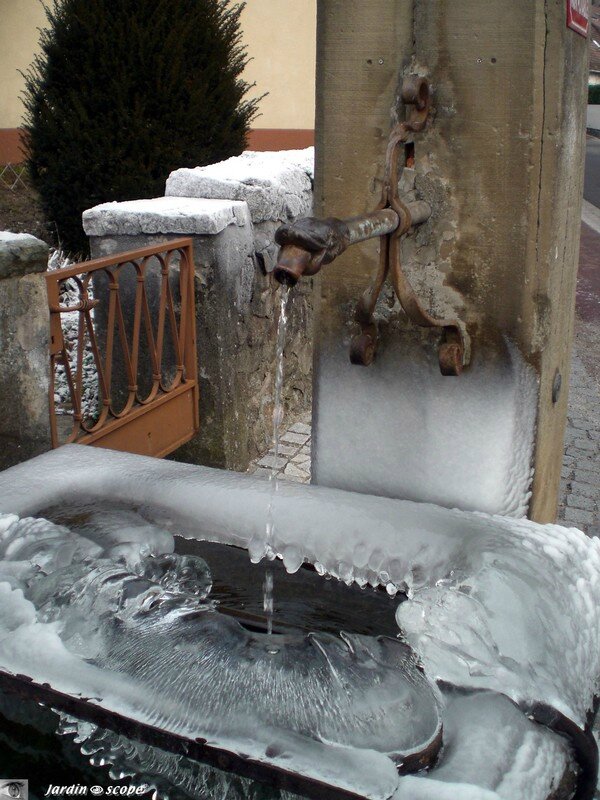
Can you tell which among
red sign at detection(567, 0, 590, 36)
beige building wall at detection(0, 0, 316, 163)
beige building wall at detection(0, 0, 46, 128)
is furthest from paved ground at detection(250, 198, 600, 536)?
beige building wall at detection(0, 0, 46, 128)

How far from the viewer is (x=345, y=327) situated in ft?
5.37

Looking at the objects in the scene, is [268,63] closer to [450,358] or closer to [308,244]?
[450,358]

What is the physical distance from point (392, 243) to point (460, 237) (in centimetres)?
14

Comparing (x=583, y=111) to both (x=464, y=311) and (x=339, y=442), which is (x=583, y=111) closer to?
(x=464, y=311)

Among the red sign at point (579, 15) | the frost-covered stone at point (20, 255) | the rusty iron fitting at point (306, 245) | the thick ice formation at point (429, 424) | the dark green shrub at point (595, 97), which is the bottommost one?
the thick ice formation at point (429, 424)

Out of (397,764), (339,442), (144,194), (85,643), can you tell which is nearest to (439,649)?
(397,764)

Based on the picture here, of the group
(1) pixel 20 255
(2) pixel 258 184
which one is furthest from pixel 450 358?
(2) pixel 258 184

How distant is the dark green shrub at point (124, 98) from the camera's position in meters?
5.48

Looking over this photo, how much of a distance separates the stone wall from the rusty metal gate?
84 millimetres

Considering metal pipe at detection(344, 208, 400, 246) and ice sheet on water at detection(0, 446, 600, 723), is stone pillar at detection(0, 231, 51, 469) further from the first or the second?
metal pipe at detection(344, 208, 400, 246)

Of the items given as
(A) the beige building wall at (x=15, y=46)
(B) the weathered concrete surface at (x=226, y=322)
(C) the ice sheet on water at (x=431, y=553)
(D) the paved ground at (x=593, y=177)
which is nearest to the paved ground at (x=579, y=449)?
(B) the weathered concrete surface at (x=226, y=322)

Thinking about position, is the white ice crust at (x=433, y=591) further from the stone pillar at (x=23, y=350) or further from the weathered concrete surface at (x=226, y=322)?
the weathered concrete surface at (x=226, y=322)

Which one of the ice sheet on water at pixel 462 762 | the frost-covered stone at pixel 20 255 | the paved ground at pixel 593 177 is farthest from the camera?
the paved ground at pixel 593 177

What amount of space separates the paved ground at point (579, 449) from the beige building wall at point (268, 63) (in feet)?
18.6
